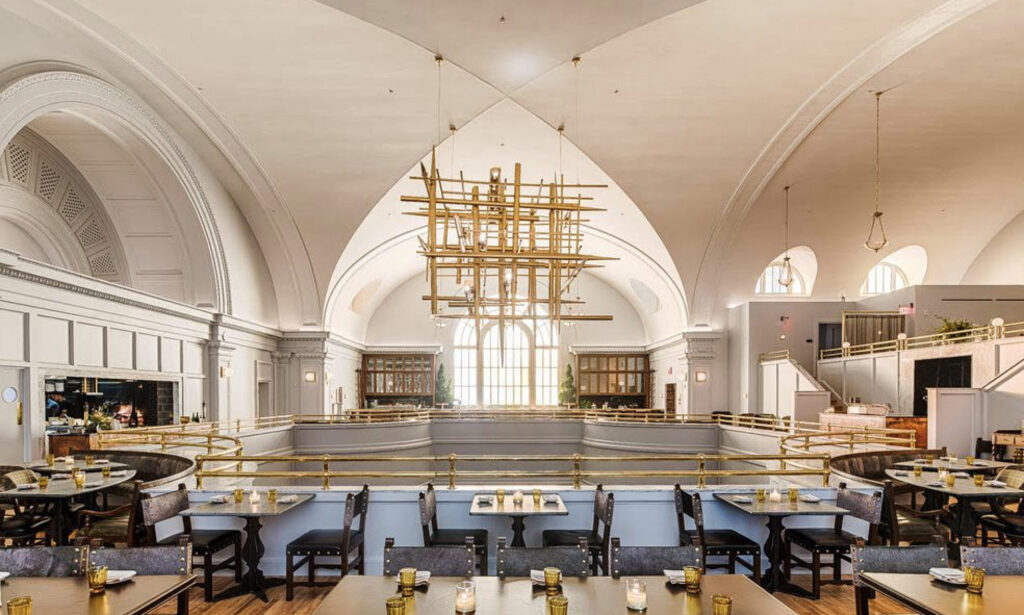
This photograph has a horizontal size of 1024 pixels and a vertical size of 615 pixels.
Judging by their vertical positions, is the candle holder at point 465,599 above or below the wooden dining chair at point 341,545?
above

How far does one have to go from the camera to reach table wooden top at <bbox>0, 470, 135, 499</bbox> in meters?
6.07

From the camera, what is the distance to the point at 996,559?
12.2 feet

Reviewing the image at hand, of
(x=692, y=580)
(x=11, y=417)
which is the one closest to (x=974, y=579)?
(x=692, y=580)

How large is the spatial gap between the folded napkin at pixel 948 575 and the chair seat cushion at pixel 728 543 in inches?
79.2

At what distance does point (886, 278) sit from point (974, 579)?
21669 millimetres

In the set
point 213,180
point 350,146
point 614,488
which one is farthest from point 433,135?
point 614,488

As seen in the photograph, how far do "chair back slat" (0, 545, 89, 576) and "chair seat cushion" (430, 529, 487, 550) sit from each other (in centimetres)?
257

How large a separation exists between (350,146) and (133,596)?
12735mm

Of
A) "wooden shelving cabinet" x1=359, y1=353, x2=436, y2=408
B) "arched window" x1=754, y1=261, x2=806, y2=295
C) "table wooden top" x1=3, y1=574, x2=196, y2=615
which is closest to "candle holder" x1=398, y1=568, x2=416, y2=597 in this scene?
"table wooden top" x1=3, y1=574, x2=196, y2=615

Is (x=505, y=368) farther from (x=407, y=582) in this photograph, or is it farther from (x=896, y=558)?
(x=407, y=582)

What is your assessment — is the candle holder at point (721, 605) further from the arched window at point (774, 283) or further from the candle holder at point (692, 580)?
the arched window at point (774, 283)

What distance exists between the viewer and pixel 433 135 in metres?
14.6

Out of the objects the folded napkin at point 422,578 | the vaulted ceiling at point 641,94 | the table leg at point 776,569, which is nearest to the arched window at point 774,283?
the vaulted ceiling at point 641,94

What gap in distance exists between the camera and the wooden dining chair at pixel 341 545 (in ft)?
17.5
